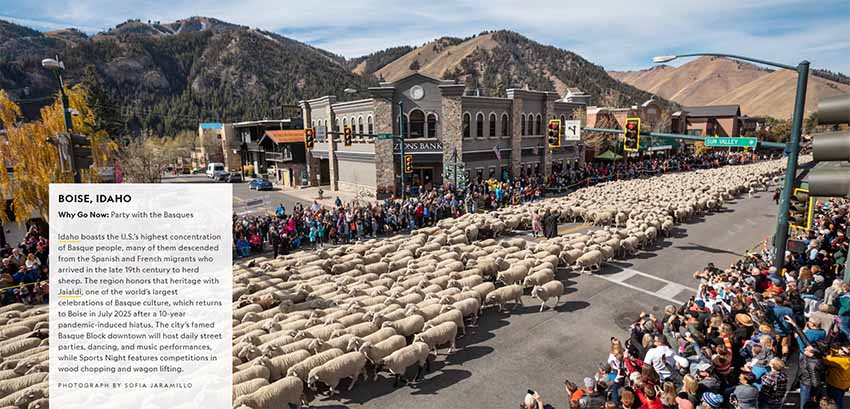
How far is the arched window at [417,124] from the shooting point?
114 ft

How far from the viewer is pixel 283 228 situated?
1975cm

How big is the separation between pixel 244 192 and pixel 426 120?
63.4ft

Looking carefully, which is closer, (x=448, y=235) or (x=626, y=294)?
(x=626, y=294)

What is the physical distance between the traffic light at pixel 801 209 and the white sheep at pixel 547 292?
6.02m

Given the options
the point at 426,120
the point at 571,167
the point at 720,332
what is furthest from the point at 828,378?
the point at 571,167

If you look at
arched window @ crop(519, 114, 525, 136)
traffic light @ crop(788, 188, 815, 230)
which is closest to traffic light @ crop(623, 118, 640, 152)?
traffic light @ crop(788, 188, 815, 230)

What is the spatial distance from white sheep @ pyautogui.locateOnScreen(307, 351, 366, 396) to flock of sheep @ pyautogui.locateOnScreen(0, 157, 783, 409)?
0.07 ft

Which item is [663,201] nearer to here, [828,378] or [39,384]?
[828,378]

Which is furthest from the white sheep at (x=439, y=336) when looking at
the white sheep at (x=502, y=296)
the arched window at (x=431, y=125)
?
the arched window at (x=431, y=125)

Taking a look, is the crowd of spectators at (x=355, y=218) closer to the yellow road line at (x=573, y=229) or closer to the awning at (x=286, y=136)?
the yellow road line at (x=573, y=229)

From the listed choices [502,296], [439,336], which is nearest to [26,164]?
[439,336]

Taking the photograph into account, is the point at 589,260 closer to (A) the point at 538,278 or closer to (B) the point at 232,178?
(A) the point at 538,278

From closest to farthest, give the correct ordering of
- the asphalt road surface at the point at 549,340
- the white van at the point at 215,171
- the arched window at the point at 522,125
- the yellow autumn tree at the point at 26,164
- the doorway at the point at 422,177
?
the asphalt road surface at the point at 549,340 < the yellow autumn tree at the point at 26,164 < the doorway at the point at 422,177 < the arched window at the point at 522,125 < the white van at the point at 215,171

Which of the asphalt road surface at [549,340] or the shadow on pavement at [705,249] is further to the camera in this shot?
the shadow on pavement at [705,249]
